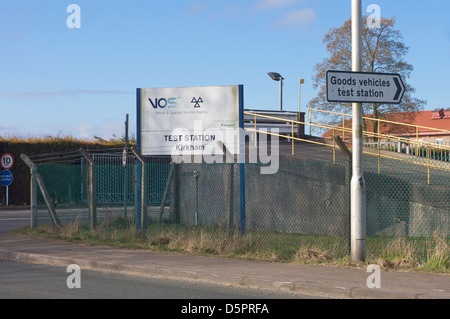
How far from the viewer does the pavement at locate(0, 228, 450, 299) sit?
27.9ft

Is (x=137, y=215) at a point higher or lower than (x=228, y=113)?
lower

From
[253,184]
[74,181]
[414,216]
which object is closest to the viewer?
[414,216]

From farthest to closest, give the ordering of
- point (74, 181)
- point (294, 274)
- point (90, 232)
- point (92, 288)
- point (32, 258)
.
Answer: point (74, 181), point (90, 232), point (32, 258), point (294, 274), point (92, 288)

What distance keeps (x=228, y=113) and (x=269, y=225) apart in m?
3.29

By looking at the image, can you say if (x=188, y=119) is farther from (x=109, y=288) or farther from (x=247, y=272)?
(x=109, y=288)

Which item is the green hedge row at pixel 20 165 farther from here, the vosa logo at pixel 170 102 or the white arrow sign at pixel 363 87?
the white arrow sign at pixel 363 87

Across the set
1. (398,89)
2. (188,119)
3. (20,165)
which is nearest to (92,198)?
(188,119)

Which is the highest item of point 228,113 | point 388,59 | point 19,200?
point 388,59

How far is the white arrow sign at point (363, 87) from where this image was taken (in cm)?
1059

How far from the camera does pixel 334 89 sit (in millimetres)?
10578

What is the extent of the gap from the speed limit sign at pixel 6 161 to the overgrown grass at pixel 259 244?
634 inches

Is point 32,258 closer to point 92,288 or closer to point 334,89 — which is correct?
point 92,288

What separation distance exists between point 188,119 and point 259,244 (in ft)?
16.5

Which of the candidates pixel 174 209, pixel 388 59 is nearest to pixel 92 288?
pixel 174 209
